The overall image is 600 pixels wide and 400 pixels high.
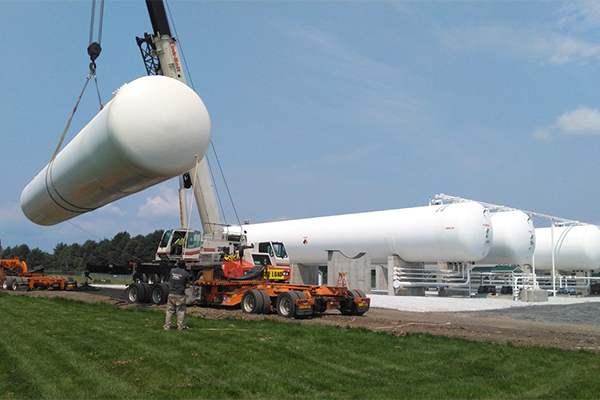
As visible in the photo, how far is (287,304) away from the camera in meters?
14.5

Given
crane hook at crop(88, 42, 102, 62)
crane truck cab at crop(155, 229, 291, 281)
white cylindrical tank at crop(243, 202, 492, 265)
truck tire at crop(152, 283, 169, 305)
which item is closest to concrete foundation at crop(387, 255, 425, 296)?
white cylindrical tank at crop(243, 202, 492, 265)

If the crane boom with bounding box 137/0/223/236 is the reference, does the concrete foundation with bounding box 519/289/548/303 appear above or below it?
below

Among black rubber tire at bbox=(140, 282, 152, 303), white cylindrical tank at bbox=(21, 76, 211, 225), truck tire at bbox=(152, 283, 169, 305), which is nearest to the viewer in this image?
white cylindrical tank at bbox=(21, 76, 211, 225)

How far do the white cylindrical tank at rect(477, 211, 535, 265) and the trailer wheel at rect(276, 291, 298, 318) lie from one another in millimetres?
22724

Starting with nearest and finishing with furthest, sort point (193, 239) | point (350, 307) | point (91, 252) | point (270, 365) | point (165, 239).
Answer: point (270, 365) → point (350, 307) → point (193, 239) → point (165, 239) → point (91, 252)

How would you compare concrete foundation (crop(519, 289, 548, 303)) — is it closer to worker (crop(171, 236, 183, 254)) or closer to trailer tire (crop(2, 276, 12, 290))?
worker (crop(171, 236, 183, 254))

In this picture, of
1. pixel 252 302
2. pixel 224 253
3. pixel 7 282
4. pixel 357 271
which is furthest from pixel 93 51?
pixel 357 271

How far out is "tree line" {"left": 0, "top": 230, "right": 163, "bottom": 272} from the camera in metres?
97.9

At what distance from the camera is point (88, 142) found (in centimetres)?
1591

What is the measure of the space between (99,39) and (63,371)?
15013 mm

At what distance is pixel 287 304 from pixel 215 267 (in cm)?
380


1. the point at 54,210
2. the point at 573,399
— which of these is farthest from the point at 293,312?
the point at 54,210

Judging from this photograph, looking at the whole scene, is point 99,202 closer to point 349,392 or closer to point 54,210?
point 54,210

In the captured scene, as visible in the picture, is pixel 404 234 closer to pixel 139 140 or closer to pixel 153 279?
pixel 153 279
